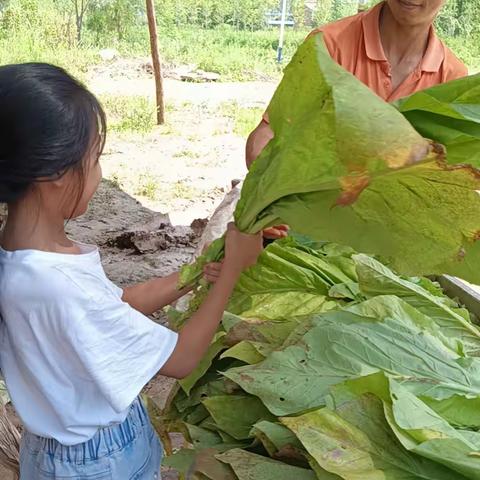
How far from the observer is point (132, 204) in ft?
21.0

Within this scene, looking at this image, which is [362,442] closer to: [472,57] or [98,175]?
[98,175]

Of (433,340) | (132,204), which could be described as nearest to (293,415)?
(433,340)

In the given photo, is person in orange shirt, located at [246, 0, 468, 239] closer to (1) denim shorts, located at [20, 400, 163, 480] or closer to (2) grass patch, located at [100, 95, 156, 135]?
(1) denim shorts, located at [20, 400, 163, 480]

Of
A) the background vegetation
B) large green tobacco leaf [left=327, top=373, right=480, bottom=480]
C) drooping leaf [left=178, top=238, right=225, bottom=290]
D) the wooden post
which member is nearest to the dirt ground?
the wooden post

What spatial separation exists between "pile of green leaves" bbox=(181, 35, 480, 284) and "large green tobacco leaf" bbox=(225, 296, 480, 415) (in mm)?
185

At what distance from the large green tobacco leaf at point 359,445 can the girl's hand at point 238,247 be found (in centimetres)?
37

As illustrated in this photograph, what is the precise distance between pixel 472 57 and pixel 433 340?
1469 cm

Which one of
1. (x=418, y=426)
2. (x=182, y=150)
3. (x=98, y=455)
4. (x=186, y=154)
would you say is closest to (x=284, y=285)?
(x=98, y=455)

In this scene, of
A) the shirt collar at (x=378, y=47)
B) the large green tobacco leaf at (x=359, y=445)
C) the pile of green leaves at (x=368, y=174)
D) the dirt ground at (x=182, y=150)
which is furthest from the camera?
the dirt ground at (x=182, y=150)

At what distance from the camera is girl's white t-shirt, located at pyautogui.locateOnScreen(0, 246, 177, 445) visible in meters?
1.22

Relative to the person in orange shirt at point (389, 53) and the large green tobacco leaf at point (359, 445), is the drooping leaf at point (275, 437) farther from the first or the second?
the person in orange shirt at point (389, 53)

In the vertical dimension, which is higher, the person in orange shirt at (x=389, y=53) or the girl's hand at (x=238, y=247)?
the person in orange shirt at (x=389, y=53)

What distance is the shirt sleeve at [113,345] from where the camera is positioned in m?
1.23

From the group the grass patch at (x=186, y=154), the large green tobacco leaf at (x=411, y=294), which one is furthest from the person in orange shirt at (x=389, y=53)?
the grass patch at (x=186, y=154)
